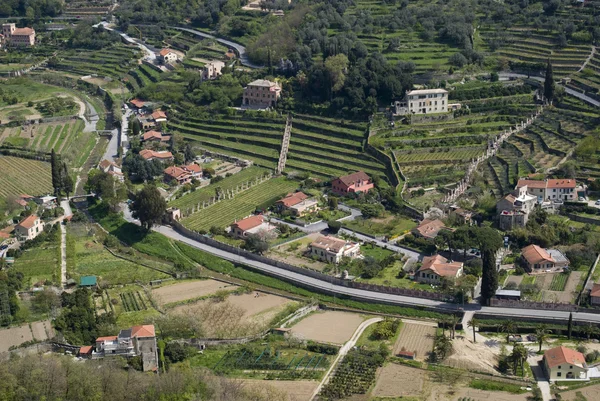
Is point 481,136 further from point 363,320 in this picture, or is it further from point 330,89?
point 363,320

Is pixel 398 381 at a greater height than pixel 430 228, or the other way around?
pixel 430 228

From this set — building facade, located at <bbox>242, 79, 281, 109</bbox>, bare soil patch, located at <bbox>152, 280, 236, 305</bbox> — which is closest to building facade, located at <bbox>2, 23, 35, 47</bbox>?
building facade, located at <bbox>242, 79, 281, 109</bbox>

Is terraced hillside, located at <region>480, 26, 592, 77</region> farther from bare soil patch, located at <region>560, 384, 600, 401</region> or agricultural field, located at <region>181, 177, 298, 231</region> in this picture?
bare soil patch, located at <region>560, 384, 600, 401</region>

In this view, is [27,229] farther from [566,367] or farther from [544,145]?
[544,145]

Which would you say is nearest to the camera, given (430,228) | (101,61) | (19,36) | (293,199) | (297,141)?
(430,228)

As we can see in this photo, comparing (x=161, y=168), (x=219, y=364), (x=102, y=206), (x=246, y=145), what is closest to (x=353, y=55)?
(x=246, y=145)

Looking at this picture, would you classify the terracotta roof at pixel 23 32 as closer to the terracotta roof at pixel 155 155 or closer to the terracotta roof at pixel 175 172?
the terracotta roof at pixel 155 155

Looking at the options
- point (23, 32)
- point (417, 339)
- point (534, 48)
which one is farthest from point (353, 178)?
point (23, 32)
